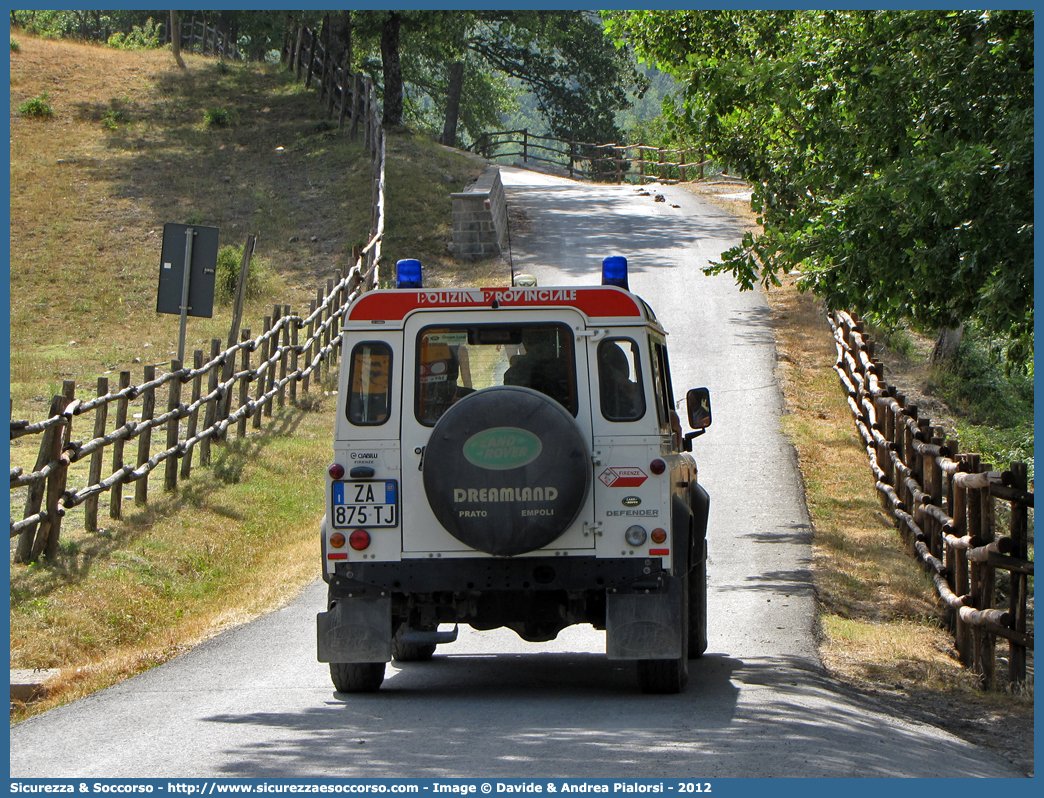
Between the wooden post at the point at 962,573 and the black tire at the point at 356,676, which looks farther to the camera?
the wooden post at the point at 962,573

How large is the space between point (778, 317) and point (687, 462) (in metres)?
16.0

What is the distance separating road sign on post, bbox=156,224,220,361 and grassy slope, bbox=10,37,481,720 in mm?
2069

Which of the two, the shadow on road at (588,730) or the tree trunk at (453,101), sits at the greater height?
the tree trunk at (453,101)

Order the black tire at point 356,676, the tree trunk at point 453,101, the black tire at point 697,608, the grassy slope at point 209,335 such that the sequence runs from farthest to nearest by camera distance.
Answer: the tree trunk at point 453,101 → the grassy slope at point 209,335 → the black tire at point 697,608 → the black tire at point 356,676

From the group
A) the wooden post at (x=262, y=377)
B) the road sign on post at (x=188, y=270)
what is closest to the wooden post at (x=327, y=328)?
the wooden post at (x=262, y=377)

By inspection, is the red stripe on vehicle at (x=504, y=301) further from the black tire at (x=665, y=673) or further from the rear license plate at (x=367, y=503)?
the black tire at (x=665, y=673)

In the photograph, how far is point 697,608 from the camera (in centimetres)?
771

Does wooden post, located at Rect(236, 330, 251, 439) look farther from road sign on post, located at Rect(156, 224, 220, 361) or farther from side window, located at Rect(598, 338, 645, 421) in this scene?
side window, located at Rect(598, 338, 645, 421)

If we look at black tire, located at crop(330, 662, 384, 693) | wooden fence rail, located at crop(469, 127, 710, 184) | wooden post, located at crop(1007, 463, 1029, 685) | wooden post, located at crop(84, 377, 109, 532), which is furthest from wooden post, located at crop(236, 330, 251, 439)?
wooden fence rail, located at crop(469, 127, 710, 184)

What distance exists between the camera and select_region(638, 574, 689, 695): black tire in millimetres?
6586

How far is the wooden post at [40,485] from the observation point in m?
9.30

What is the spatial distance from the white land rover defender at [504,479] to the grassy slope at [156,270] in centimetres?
240

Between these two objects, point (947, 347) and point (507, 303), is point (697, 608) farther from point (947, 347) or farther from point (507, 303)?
point (947, 347)

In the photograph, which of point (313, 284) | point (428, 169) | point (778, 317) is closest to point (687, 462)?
point (778, 317)
